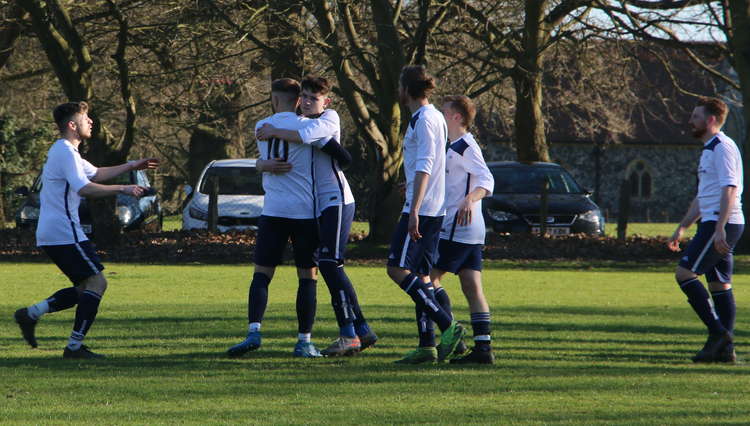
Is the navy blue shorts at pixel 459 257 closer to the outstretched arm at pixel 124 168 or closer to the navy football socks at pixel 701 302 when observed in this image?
the navy football socks at pixel 701 302

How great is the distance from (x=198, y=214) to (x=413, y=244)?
15.5 metres

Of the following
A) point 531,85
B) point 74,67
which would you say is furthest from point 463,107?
point 531,85

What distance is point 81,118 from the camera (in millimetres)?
7812

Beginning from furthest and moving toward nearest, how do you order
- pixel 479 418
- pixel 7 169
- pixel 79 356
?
pixel 7 169, pixel 79 356, pixel 479 418

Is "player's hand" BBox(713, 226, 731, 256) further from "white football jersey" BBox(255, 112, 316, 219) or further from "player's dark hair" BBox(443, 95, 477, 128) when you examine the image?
"white football jersey" BBox(255, 112, 316, 219)

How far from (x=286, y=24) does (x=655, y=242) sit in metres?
8.30

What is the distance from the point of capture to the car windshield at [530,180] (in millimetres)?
22812

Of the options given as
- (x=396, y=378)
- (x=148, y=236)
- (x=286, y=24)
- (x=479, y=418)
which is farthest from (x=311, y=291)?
(x=148, y=236)

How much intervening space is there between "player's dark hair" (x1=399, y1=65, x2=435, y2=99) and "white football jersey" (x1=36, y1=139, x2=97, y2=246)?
2.22 meters

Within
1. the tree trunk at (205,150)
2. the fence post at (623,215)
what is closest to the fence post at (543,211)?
the fence post at (623,215)

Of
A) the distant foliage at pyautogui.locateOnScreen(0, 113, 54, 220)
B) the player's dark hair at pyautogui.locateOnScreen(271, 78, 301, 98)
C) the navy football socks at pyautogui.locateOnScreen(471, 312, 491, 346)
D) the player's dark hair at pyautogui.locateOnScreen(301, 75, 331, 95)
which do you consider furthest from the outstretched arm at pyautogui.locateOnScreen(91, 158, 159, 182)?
the distant foliage at pyautogui.locateOnScreen(0, 113, 54, 220)

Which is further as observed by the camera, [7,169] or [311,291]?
[7,169]

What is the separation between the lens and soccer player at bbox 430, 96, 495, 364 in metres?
7.69

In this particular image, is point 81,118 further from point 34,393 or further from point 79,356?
point 34,393
